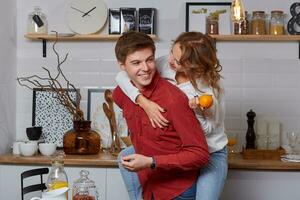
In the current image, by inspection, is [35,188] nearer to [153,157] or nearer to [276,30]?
[153,157]

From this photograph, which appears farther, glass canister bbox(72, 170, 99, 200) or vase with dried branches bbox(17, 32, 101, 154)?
vase with dried branches bbox(17, 32, 101, 154)

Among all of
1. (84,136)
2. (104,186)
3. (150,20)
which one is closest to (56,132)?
(84,136)

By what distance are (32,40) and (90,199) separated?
2052 mm

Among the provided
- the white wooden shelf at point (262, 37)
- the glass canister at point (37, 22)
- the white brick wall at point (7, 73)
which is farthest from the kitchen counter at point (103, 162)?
the glass canister at point (37, 22)

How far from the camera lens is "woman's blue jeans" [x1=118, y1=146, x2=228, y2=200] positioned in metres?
2.11

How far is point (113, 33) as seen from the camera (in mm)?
3469

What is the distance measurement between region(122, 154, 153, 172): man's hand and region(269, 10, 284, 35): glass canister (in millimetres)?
1828

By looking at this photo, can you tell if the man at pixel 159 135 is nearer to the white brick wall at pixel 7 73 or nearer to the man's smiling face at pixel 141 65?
the man's smiling face at pixel 141 65

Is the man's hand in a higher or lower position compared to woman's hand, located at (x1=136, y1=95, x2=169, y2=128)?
lower

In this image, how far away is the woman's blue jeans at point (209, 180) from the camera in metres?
2.11

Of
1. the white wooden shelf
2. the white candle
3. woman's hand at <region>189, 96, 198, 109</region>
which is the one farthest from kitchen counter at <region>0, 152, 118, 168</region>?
woman's hand at <region>189, 96, 198, 109</region>

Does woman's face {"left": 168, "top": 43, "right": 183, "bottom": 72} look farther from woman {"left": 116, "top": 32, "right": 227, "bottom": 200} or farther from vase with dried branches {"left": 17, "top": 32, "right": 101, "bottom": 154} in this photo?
vase with dried branches {"left": 17, "top": 32, "right": 101, "bottom": 154}

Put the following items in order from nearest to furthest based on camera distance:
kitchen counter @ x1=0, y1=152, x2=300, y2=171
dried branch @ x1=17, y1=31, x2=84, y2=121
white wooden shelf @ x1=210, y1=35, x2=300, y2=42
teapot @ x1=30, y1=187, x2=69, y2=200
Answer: teapot @ x1=30, y1=187, x2=69, y2=200 < kitchen counter @ x1=0, y1=152, x2=300, y2=171 < white wooden shelf @ x1=210, y1=35, x2=300, y2=42 < dried branch @ x1=17, y1=31, x2=84, y2=121

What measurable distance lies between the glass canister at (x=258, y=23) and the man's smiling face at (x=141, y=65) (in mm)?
1535
